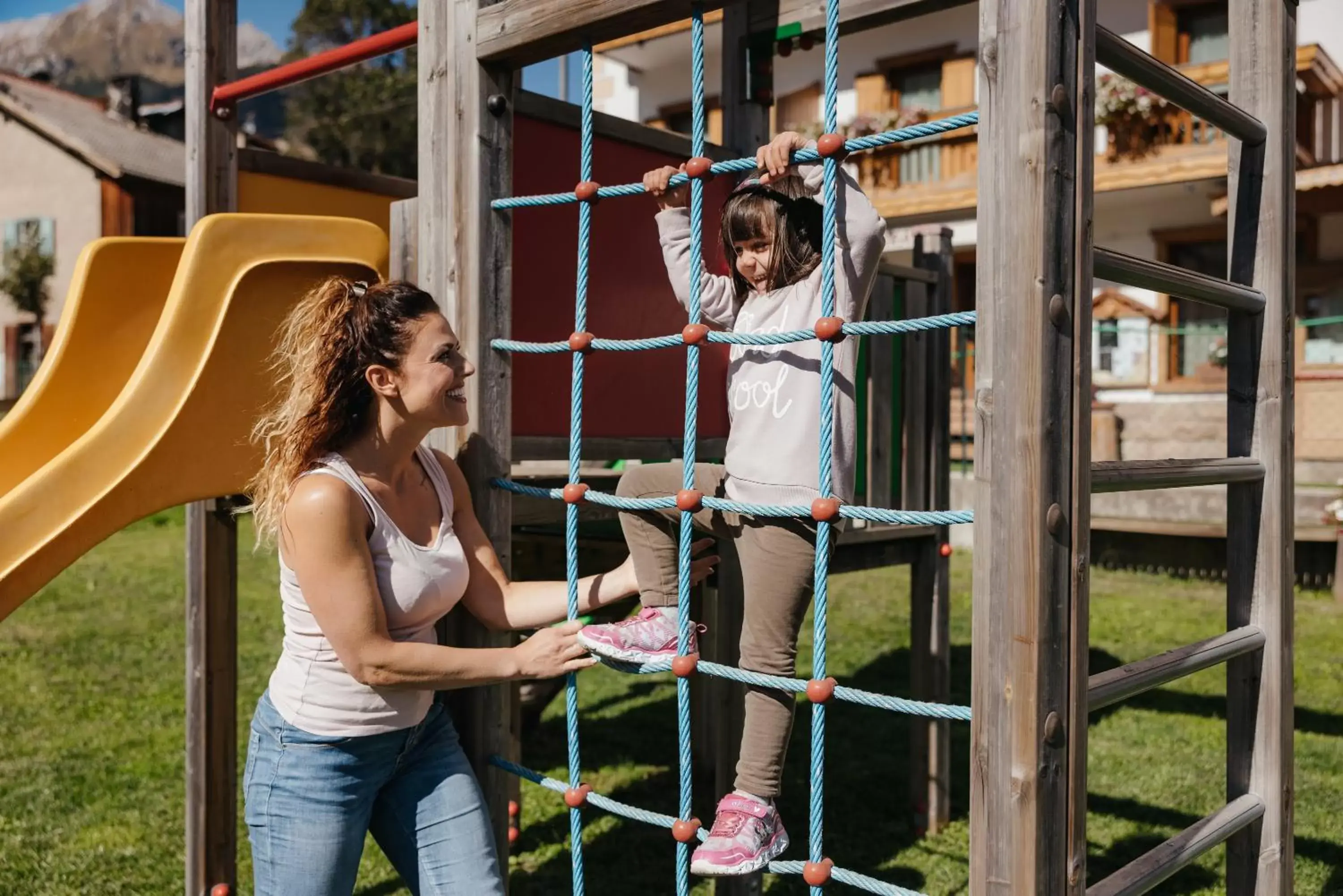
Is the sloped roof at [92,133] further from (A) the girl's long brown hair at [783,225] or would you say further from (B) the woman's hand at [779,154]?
(B) the woman's hand at [779,154]

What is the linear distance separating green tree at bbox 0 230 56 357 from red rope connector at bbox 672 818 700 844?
25.7m

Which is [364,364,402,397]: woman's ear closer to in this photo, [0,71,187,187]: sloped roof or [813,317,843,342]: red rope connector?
[813,317,843,342]: red rope connector

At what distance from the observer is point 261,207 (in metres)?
3.74

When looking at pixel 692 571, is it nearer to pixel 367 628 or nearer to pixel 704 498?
pixel 704 498

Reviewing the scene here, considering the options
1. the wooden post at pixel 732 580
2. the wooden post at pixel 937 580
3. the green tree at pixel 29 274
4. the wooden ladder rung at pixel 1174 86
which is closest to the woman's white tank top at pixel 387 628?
the wooden post at pixel 732 580

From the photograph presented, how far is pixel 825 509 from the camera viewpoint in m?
1.99

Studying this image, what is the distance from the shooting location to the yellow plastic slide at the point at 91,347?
304 cm

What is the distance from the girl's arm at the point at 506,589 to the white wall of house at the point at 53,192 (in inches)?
928

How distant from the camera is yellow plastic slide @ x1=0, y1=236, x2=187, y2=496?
3.04m

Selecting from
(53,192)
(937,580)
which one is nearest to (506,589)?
(937,580)

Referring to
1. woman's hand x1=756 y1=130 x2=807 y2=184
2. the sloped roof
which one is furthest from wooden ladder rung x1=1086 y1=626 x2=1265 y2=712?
the sloped roof

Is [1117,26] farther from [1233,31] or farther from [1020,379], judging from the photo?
[1020,379]

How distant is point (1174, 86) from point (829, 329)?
2.68 feet

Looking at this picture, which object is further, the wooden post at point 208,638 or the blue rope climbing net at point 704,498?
the wooden post at point 208,638
